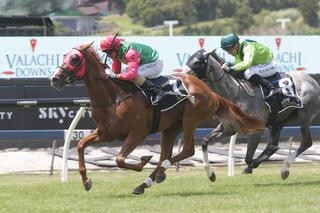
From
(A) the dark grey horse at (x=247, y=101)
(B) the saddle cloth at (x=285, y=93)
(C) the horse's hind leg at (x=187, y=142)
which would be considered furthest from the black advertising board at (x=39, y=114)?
(C) the horse's hind leg at (x=187, y=142)

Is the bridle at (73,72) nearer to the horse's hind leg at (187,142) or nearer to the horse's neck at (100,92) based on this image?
the horse's neck at (100,92)

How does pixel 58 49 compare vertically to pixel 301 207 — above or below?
below

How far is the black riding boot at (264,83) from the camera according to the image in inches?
416

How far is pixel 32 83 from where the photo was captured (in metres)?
15.2

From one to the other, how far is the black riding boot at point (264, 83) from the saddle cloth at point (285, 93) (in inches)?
1.7

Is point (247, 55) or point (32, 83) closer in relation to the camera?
point (247, 55)

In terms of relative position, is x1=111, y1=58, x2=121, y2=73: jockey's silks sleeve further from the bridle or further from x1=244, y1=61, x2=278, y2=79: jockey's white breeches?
x1=244, y1=61, x2=278, y2=79: jockey's white breeches

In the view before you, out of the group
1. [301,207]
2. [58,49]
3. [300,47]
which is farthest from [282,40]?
[301,207]

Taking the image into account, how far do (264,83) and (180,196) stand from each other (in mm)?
2392

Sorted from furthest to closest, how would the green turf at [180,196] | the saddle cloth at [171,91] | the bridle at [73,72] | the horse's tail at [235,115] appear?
the horse's tail at [235,115] < the saddle cloth at [171,91] < the bridle at [73,72] < the green turf at [180,196]

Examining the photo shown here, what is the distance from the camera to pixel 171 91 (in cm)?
941

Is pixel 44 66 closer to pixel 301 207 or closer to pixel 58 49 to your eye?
pixel 58 49

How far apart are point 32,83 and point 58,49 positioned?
5.46 metres

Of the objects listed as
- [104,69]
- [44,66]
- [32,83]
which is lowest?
[44,66]
